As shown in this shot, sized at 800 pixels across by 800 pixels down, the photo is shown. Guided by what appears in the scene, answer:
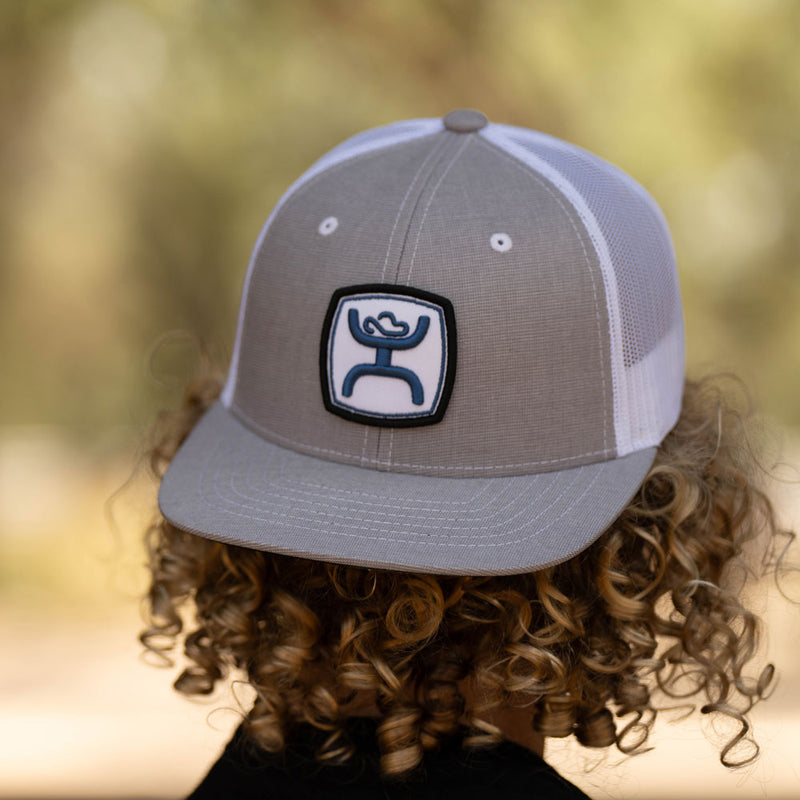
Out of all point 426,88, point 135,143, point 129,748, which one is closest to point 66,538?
point 129,748

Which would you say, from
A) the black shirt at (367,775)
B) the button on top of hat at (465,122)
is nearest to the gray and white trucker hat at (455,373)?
the button on top of hat at (465,122)

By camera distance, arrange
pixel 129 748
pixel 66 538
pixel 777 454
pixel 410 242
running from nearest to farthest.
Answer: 1. pixel 410 242
2. pixel 777 454
3. pixel 129 748
4. pixel 66 538

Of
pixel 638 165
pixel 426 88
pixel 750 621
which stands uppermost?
pixel 426 88

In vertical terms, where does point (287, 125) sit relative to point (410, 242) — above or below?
above

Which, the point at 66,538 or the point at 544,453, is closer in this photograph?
the point at 544,453

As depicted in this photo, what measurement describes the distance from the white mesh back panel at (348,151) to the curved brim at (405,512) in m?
0.21

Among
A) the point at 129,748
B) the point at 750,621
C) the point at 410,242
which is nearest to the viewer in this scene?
the point at 410,242

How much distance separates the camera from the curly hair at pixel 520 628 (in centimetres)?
114

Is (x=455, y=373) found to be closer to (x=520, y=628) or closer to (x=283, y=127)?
(x=520, y=628)

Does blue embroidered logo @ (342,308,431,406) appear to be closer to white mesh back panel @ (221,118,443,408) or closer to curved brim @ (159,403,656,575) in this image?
curved brim @ (159,403,656,575)

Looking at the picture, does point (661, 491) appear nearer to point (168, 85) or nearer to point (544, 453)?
point (544, 453)

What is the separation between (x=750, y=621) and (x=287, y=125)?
4.07 metres

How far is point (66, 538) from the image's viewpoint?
14.5ft

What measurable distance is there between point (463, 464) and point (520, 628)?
0.20 meters
